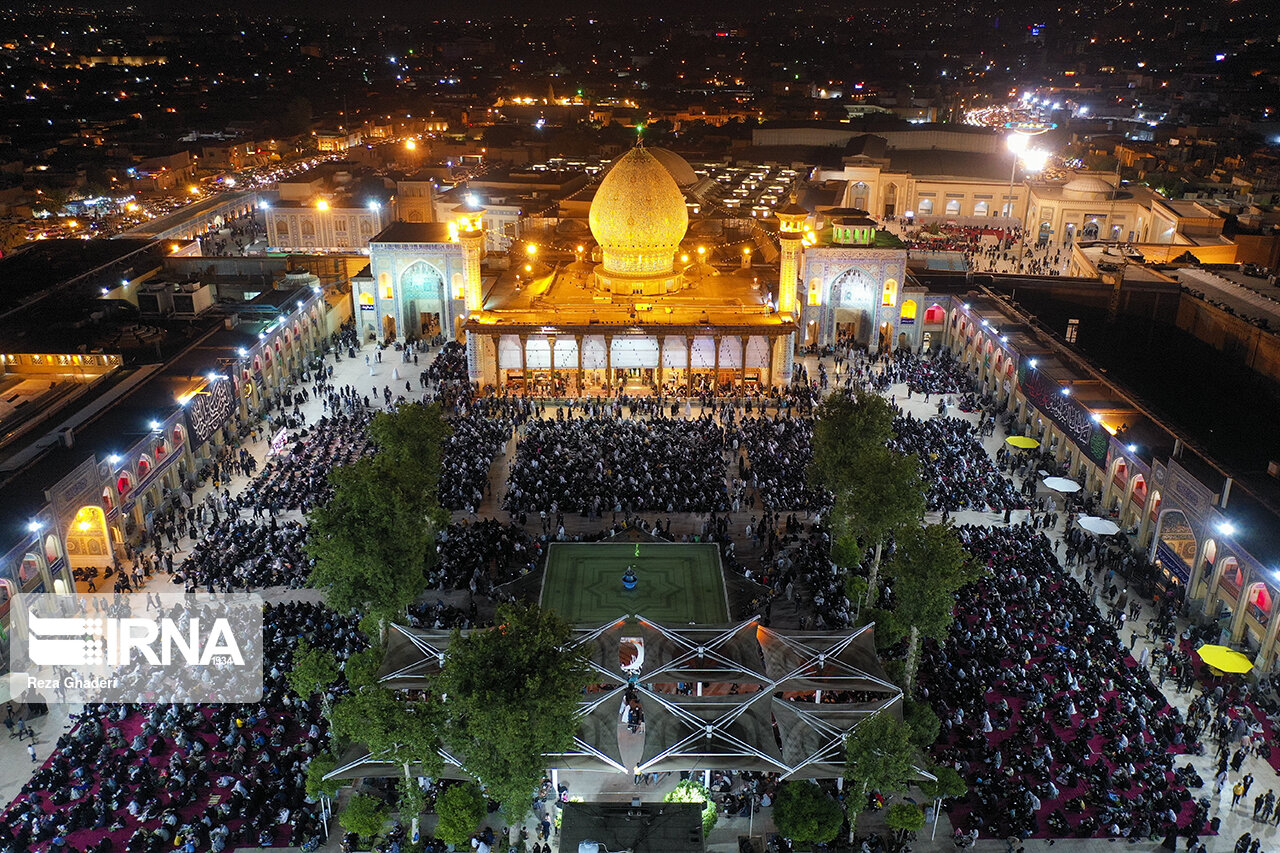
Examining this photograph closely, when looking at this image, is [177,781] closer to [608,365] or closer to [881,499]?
[881,499]

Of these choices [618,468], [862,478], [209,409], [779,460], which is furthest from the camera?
[209,409]

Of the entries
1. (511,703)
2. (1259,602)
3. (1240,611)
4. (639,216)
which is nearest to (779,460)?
(1240,611)

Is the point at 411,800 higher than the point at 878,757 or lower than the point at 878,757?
lower

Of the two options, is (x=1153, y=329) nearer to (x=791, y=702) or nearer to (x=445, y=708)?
(x=791, y=702)

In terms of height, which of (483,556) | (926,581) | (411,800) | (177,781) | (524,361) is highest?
(926,581)

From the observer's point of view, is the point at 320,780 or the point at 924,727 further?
the point at 924,727

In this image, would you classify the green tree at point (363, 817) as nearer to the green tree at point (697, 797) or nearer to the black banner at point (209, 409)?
the green tree at point (697, 797)

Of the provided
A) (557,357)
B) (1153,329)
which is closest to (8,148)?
(557,357)
